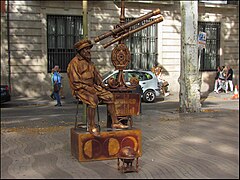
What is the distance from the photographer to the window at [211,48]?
1014 inches

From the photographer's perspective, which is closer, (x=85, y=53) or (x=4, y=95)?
(x=85, y=53)

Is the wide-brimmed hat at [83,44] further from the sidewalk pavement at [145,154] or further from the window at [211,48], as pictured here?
the window at [211,48]

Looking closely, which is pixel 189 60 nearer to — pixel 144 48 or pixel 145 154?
pixel 145 154

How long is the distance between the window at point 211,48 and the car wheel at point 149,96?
27.3ft

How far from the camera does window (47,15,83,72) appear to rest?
2167 cm

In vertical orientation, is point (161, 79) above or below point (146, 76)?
below

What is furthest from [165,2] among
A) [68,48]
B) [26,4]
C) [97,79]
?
[97,79]

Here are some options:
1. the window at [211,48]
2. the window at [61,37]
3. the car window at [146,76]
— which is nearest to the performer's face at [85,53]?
the car window at [146,76]

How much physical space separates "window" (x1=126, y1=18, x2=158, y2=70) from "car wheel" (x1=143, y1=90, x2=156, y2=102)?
17.1 feet

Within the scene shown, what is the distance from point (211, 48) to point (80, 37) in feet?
31.8

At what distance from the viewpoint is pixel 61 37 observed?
21.9m

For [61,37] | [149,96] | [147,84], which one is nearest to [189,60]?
[147,84]

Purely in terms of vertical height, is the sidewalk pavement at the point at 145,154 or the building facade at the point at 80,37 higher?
the building facade at the point at 80,37

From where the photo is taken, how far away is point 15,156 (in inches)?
269
